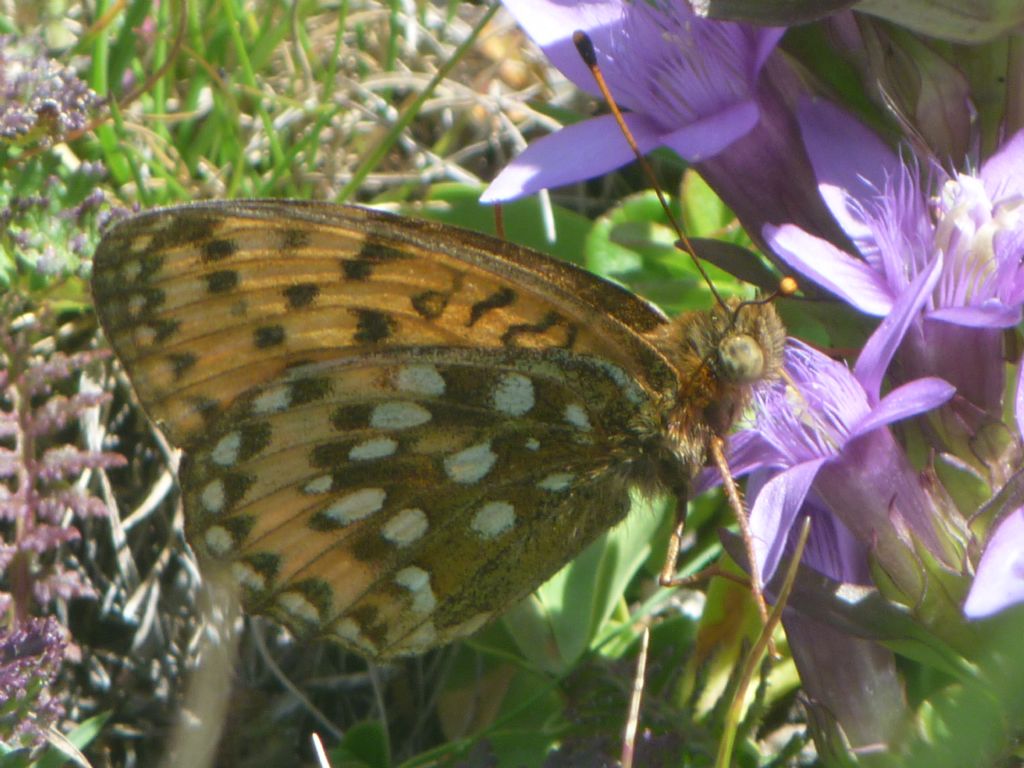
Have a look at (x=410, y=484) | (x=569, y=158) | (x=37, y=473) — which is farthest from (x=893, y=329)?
(x=37, y=473)

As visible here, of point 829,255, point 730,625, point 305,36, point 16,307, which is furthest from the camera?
point 305,36

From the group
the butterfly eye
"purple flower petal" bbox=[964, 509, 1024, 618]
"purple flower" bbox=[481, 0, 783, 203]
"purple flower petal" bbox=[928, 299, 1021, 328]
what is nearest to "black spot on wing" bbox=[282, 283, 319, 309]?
"purple flower" bbox=[481, 0, 783, 203]

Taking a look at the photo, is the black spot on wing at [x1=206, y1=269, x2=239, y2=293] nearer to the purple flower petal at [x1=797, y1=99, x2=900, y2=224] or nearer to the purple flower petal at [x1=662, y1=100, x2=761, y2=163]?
the purple flower petal at [x1=662, y1=100, x2=761, y2=163]

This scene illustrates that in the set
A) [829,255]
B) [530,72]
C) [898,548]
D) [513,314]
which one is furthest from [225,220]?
[530,72]

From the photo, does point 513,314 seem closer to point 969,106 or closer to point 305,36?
point 969,106

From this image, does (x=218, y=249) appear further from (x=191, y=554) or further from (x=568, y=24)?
(x=191, y=554)

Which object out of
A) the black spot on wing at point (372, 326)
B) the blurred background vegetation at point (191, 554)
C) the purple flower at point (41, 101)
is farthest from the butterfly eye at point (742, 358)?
the purple flower at point (41, 101)
